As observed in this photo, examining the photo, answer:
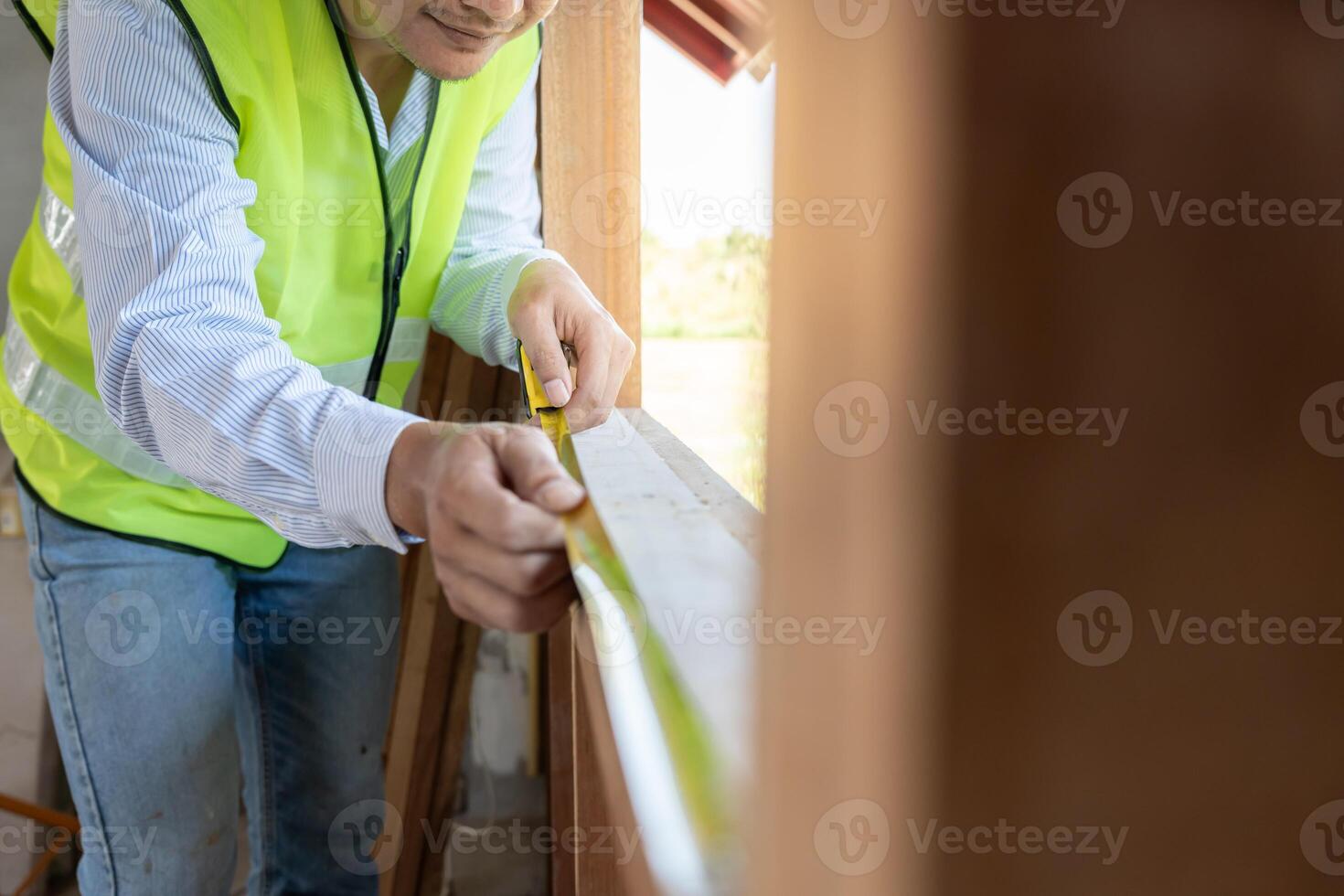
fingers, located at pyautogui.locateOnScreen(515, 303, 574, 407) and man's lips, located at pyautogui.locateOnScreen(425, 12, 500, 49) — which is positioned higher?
man's lips, located at pyautogui.locateOnScreen(425, 12, 500, 49)

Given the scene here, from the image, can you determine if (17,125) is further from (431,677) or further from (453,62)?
(453,62)

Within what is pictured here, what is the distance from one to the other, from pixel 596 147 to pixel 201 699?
87 centimetres

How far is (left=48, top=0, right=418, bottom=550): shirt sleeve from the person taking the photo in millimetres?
626

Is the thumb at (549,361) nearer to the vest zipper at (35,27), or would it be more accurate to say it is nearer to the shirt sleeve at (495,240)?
the shirt sleeve at (495,240)

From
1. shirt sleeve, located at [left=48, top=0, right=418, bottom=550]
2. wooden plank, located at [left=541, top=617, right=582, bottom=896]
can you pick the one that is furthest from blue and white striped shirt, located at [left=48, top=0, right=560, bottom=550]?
wooden plank, located at [left=541, top=617, right=582, bottom=896]

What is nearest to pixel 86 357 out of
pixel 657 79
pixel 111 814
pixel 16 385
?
pixel 16 385

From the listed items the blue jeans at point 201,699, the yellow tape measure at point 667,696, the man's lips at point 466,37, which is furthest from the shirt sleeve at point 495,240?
the yellow tape measure at point 667,696

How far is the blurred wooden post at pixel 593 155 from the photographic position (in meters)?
1.28

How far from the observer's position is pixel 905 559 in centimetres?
20

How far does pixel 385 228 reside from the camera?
106 centimetres

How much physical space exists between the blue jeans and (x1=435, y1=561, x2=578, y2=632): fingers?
70 cm

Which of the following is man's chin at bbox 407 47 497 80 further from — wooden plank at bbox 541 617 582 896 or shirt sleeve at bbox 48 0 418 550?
wooden plank at bbox 541 617 582 896

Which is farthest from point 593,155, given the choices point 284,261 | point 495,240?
point 284,261

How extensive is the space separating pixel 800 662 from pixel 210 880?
45.5 inches
